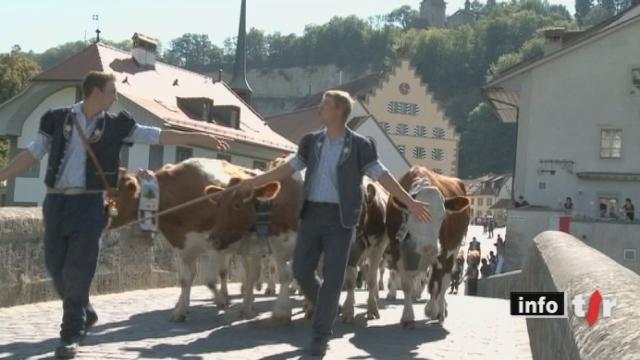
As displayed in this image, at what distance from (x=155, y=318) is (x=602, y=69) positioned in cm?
4046

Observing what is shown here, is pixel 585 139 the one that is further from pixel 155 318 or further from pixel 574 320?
pixel 574 320

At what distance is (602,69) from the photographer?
155ft

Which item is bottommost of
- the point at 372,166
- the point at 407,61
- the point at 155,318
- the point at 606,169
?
the point at 155,318

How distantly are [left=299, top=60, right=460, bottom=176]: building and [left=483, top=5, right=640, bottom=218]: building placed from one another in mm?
43004

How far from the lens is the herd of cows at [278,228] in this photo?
32.6 feet

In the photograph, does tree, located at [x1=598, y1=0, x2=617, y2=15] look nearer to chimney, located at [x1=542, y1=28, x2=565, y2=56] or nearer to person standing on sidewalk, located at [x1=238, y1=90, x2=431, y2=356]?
chimney, located at [x1=542, y1=28, x2=565, y2=56]

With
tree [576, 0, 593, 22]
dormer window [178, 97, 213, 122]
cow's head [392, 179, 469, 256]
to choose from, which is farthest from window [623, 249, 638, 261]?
tree [576, 0, 593, 22]

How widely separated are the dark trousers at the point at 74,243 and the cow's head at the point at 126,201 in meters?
2.55

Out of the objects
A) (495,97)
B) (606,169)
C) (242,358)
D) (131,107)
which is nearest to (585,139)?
(606,169)

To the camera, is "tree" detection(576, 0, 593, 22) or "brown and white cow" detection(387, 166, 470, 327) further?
"tree" detection(576, 0, 593, 22)

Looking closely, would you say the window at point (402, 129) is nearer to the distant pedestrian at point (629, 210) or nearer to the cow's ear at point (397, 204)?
the distant pedestrian at point (629, 210)

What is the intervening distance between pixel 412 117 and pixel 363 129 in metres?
25.6

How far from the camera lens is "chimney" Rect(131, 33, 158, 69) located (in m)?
48.3

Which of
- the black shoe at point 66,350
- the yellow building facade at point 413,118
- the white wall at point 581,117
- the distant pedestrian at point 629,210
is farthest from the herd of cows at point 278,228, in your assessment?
the yellow building facade at point 413,118
